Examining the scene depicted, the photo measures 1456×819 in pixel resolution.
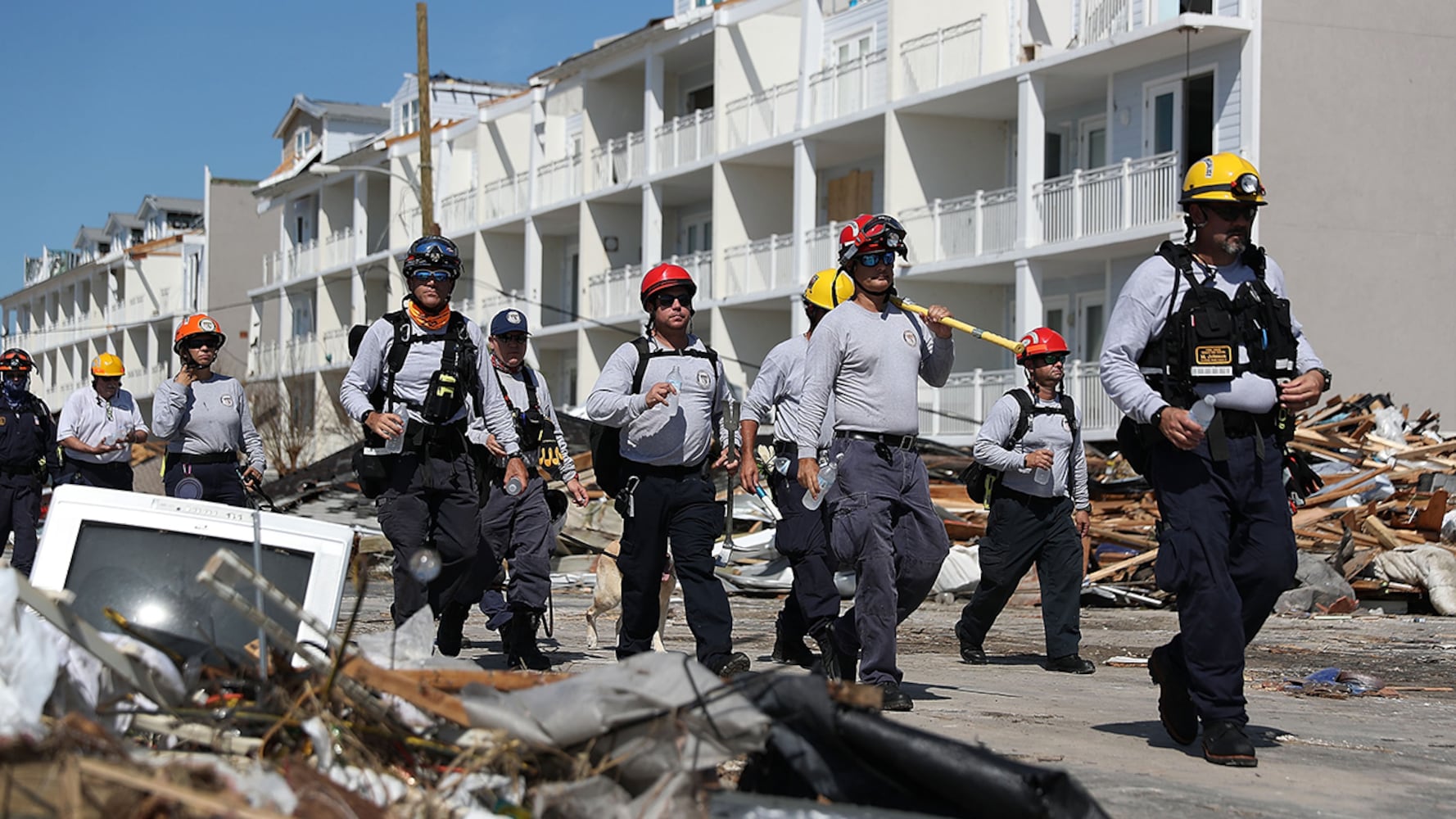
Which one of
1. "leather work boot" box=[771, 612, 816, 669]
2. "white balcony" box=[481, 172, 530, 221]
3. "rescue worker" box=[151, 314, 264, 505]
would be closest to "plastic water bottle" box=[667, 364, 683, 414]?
"leather work boot" box=[771, 612, 816, 669]

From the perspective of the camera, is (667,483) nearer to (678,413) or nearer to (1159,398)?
(678,413)

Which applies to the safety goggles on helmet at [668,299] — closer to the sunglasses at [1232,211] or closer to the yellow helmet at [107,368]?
the sunglasses at [1232,211]

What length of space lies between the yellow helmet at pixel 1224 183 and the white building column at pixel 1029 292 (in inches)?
875

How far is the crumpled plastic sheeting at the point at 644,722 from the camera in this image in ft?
13.0

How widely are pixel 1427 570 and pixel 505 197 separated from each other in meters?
34.6

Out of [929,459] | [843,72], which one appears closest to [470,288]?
[843,72]

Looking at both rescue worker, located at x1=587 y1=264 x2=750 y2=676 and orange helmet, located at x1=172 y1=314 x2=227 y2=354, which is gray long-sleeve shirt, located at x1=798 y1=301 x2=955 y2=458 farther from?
orange helmet, located at x1=172 y1=314 x2=227 y2=354

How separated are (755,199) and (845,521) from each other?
100ft

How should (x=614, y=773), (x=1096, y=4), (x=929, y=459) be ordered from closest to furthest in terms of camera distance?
(x=614, y=773) < (x=929, y=459) < (x=1096, y=4)

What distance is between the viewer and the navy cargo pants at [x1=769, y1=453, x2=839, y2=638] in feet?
27.5

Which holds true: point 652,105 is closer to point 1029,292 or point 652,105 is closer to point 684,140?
point 684,140

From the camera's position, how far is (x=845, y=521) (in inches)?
304

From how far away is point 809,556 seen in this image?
8.67 m

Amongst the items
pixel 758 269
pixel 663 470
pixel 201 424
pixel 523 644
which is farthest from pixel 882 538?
pixel 758 269
